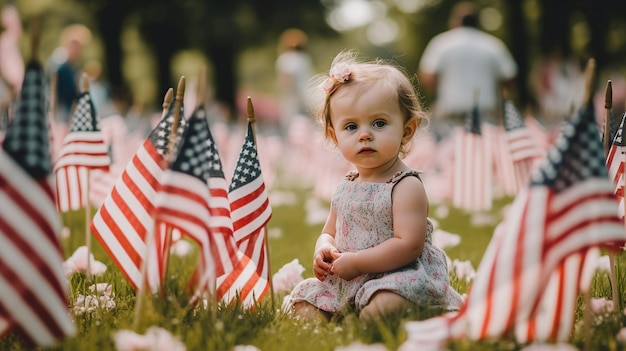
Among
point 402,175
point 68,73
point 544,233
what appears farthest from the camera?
point 68,73

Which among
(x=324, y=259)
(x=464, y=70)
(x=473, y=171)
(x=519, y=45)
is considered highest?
(x=519, y=45)

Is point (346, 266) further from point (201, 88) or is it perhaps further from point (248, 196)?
point (201, 88)

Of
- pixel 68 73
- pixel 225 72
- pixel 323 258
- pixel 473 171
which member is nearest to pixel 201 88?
→ pixel 323 258

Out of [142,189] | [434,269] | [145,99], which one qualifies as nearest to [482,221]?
[434,269]

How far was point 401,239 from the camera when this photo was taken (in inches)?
135

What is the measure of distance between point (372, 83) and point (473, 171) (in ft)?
14.4

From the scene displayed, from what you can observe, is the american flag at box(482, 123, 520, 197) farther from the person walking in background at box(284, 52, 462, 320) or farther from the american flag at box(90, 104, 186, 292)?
the american flag at box(90, 104, 186, 292)

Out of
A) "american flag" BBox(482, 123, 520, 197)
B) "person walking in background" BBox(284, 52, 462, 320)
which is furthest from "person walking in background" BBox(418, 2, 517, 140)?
"person walking in background" BBox(284, 52, 462, 320)

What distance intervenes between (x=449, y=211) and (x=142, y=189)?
5.24 meters

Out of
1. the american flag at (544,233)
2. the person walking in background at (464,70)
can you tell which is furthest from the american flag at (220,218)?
the person walking in background at (464,70)

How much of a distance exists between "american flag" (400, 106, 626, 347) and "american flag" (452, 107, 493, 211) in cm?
489

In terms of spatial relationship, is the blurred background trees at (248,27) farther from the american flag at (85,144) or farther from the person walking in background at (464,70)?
the american flag at (85,144)

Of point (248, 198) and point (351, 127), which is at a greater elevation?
point (351, 127)

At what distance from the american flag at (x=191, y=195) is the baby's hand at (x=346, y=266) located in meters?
0.69
